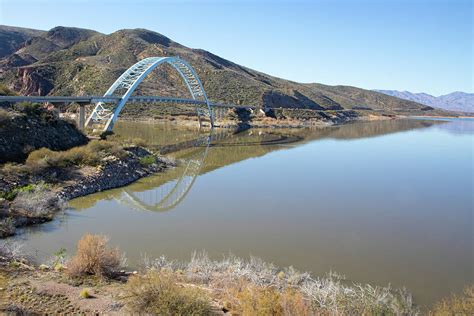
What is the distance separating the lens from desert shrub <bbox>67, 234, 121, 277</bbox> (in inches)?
309

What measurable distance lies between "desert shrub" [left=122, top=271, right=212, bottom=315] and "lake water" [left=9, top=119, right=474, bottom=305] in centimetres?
328

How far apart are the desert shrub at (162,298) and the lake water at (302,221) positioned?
3.28 m

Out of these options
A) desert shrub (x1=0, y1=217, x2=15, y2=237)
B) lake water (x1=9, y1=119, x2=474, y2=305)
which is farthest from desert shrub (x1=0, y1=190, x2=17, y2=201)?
lake water (x1=9, y1=119, x2=474, y2=305)

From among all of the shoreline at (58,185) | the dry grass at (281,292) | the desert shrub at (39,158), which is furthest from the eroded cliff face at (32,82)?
the dry grass at (281,292)

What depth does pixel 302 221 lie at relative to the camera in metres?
13.8

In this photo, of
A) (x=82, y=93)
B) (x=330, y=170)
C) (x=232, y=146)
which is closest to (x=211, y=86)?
(x=82, y=93)

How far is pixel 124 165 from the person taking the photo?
64.1 ft

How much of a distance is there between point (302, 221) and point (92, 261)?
7.72 metres

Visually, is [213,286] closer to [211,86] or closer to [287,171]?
[287,171]

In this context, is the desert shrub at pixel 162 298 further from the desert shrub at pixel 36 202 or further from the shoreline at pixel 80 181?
the desert shrub at pixel 36 202

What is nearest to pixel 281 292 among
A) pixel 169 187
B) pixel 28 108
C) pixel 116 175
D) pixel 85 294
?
pixel 85 294

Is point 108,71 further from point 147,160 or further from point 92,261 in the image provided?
point 92,261

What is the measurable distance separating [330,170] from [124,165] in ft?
41.2

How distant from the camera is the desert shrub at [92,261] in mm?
7844
